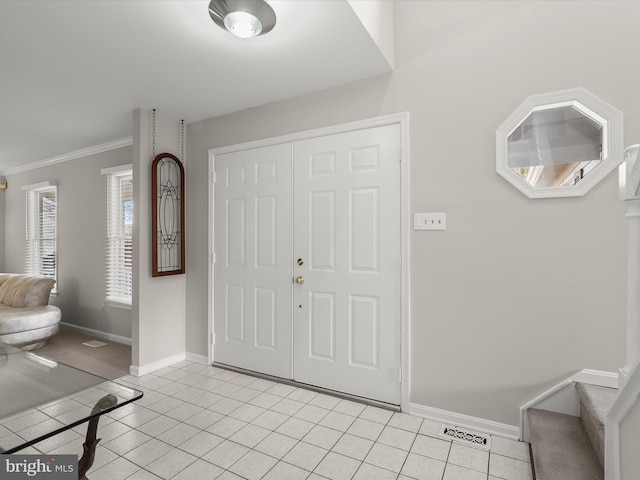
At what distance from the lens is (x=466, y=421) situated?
2350mm

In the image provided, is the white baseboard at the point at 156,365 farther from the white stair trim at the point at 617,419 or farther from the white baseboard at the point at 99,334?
the white stair trim at the point at 617,419

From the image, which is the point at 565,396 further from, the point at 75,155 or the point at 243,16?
the point at 75,155

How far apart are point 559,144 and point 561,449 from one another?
1.68 metres

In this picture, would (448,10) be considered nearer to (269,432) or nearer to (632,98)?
(632,98)

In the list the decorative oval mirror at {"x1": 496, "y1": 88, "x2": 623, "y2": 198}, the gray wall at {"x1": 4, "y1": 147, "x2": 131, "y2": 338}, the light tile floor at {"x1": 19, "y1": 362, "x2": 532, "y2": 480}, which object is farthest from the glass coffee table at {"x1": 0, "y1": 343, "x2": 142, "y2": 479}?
the gray wall at {"x1": 4, "y1": 147, "x2": 131, "y2": 338}

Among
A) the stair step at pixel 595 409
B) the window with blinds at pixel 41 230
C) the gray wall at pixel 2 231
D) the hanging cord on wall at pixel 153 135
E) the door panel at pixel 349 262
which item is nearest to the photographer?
the stair step at pixel 595 409

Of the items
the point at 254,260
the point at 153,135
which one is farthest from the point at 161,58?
the point at 254,260

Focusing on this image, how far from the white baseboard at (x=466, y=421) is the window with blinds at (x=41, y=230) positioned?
18.1ft

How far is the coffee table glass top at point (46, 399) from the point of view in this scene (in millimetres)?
1219

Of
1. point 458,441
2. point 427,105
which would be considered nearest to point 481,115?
point 427,105

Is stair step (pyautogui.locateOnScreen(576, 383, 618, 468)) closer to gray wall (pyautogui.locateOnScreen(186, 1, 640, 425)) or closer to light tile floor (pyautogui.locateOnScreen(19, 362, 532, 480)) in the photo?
gray wall (pyautogui.locateOnScreen(186, 1, 640, 425))

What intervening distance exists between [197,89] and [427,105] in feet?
5.93

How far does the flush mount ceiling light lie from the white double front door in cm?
104

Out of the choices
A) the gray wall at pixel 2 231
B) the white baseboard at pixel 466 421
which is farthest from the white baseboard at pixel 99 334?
the white baseboard at pixel 466 421
